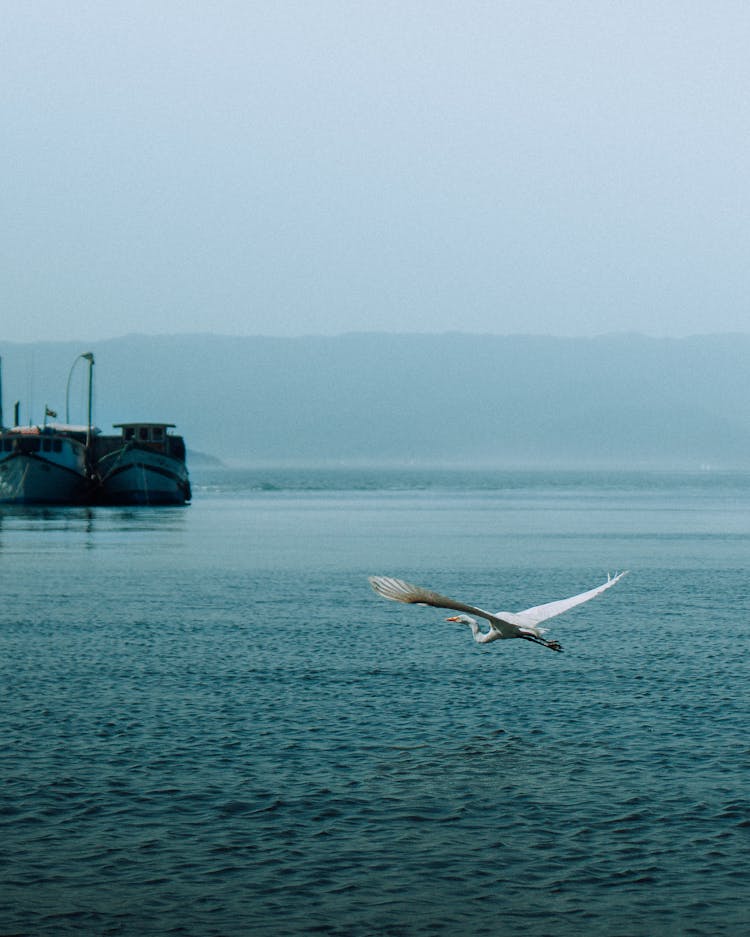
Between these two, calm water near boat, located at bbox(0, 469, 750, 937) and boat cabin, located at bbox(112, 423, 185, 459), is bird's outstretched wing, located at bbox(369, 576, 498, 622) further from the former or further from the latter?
boat cabin, located at bbox(112, 423, 185, 459)

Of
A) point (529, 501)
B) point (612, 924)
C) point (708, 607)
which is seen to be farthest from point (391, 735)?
point (529, 501)

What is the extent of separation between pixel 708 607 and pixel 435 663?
55.1 ft

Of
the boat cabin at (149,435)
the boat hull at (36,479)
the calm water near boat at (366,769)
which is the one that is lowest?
the calm water near boat at (366,769)

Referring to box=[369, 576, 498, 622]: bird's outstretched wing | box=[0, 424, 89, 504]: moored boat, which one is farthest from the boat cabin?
box=[369, 576, 498, 622]: bird's outstretched wing

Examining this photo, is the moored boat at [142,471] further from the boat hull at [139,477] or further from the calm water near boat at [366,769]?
the calm water near boat at [366,769]

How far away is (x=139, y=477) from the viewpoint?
13175 cm

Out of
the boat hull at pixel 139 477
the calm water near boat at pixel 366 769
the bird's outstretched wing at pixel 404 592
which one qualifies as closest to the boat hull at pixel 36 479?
the boat hull at pixel 139 477

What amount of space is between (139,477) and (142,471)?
797mm

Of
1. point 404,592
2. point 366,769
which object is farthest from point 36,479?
point 404,592

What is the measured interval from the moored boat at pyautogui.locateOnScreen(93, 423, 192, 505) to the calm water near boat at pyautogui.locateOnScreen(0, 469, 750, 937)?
8147cm

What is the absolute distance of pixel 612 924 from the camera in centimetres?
1437

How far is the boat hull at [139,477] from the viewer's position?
130 m

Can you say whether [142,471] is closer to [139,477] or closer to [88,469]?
[139,477]

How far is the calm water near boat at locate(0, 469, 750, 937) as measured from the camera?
591 inches
